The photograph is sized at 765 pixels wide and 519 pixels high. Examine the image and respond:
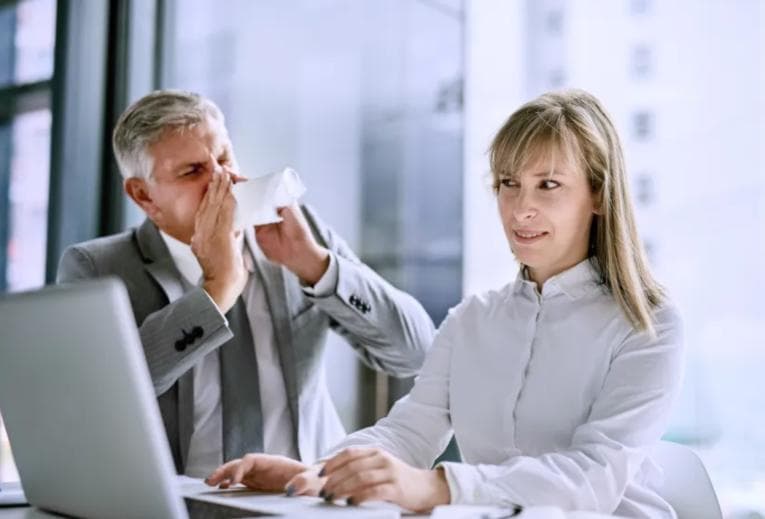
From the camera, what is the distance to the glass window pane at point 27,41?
3381 millimetres

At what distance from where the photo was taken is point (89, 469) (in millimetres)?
1014

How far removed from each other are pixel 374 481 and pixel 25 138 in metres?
2.82

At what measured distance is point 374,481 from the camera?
1.04m

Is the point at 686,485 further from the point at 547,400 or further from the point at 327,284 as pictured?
the point at 327,284

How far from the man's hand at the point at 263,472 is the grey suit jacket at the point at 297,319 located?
0.51 meters

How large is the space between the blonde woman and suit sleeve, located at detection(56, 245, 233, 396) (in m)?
0.39

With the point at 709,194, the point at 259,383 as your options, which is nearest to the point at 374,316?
the point at 259,383

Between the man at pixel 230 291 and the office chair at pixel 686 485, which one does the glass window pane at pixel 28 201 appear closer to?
the man at pixel 230 291

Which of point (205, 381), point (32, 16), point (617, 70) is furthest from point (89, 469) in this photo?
point (32, 16)

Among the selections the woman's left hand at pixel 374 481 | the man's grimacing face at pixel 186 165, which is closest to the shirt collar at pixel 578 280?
the woman's left hand at pixel 374 481

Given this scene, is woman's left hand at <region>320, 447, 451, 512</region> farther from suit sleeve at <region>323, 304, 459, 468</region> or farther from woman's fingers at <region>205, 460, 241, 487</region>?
suit sleeve at <region>323, 304, 459, 468</region>

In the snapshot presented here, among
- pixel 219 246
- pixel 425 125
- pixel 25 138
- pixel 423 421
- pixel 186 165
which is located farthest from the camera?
pixel 25 138

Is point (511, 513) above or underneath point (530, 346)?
underneath

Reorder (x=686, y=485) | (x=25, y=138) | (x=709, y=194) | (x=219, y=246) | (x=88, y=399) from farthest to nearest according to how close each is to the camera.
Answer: (x=25, y=138)
(x=709, y=194)
(x=219, y=246)
(x=686, y=485)
(x=88, y=399)
